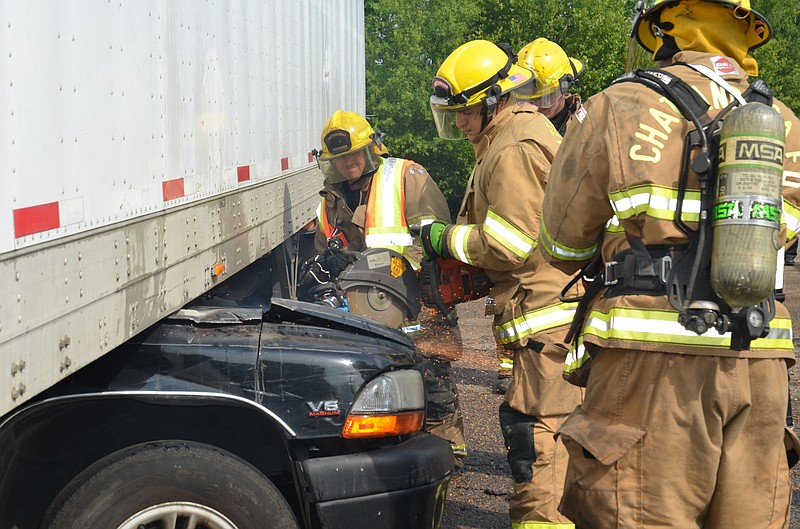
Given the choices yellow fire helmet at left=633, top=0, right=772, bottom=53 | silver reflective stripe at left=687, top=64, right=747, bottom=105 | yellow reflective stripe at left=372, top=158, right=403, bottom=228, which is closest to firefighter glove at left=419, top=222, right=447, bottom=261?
yellow reflective stripe at left=372, top=158, right=403, bottom=228

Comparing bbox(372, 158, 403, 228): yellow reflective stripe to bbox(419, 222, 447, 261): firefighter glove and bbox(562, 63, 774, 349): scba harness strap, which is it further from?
bbox(562, 63, 774, 349): scba harness strap

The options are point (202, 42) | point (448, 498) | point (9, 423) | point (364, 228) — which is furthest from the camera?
point (364, 228)

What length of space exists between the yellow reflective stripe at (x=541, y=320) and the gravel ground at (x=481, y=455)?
1.13 m

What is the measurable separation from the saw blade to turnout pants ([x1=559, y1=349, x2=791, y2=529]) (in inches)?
111

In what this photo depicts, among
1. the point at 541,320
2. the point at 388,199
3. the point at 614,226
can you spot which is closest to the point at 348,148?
the point at 388,199

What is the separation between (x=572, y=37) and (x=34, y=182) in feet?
52.9

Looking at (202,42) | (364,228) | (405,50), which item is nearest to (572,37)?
(405,50)

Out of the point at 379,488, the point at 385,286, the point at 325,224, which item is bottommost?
the point at 379,488

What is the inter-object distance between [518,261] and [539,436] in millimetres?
753

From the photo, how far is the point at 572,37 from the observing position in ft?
57.8

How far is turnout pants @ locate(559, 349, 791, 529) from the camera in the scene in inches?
103

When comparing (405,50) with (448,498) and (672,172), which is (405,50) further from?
(672,172)

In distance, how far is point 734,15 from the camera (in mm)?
2859

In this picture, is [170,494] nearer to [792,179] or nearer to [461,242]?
[461,242]
